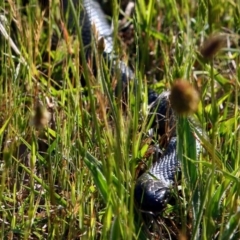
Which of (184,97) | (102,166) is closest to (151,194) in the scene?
(102,166)

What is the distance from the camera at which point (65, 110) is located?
7.91 feet

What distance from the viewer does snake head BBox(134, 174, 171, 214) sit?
2102mm

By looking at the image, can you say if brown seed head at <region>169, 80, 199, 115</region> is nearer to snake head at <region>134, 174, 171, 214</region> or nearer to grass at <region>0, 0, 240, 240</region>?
grass at <region>0, 0, 240, 240</region>

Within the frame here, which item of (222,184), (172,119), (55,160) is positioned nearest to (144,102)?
(172,119)

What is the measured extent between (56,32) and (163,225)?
150cm

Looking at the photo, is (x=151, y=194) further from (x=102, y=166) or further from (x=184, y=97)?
(x=184, y=97)

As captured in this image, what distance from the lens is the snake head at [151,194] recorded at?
82.7 inches

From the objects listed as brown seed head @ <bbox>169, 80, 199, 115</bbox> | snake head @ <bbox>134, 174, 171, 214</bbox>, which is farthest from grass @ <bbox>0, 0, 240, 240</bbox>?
brown seed head @ <bbox>169, 80, 199, 115</bbox>

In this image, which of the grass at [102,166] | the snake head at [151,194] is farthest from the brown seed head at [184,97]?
the snake head at [151,194]

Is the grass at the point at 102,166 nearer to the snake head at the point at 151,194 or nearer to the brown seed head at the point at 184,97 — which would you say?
the snake head at the point at 151,194

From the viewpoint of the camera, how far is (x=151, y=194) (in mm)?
2150

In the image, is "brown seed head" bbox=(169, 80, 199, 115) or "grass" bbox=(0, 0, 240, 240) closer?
"brown seed head" bbox=(169, 80, 199, 115)

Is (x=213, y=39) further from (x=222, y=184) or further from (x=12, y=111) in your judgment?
(x=12, y=111)

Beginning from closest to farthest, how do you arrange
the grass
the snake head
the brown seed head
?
the brown seed head
the grass
the snake head
